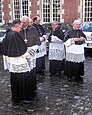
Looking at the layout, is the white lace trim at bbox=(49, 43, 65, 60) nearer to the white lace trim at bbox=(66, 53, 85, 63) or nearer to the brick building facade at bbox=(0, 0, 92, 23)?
the white lace trim at bbox=(66, 53, 85, 63)

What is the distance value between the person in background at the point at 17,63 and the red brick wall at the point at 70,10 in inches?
556

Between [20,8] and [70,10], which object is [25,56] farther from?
[20,8]

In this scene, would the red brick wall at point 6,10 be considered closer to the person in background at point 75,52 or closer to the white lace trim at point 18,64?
the person in background at point 75,52

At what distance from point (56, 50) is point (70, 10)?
11.8 m

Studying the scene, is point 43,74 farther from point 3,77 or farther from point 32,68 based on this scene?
point 32,68

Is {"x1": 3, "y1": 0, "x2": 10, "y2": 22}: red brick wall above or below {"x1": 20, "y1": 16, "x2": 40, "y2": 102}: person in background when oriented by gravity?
above

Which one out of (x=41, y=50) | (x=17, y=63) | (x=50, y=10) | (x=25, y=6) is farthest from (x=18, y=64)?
(x=25, y=6)

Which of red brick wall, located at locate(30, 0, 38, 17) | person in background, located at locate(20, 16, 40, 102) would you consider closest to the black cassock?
person in background, located at locate(20, 16, 40, 102)

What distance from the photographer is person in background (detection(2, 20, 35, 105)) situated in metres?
7.06

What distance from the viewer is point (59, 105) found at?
7211 millimetres

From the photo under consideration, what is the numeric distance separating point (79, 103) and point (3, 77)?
3.67 metres

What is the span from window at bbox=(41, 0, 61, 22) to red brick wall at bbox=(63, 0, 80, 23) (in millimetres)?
615

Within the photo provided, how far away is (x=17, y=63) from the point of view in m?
7.23

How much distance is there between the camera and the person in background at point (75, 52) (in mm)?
9141
